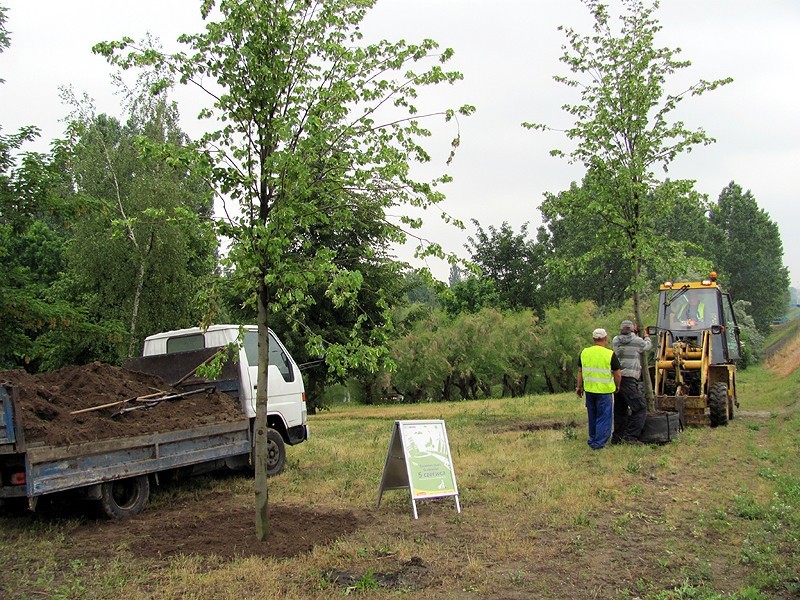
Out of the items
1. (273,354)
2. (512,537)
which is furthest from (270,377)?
(512,537)

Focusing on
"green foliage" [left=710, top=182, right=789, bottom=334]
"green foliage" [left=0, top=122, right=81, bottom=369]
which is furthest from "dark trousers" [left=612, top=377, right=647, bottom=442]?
"green foliage" [left=710, top=182, right=789, bottom=334]

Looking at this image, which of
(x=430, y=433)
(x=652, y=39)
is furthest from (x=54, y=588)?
(x=652, y=39)

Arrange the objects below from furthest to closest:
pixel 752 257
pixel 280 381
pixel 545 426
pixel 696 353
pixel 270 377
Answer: pixel 752 257, pixel 545 426, pixel 696 353, pixel 280 381, pixel 270 377

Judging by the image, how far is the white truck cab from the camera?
1054cm

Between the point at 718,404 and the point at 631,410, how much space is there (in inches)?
114

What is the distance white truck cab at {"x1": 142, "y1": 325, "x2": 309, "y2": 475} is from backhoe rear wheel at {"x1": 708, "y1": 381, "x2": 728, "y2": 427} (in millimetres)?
7634

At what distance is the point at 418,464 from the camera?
26.5ft

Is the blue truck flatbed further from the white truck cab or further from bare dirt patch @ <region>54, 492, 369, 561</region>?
the white truck cab

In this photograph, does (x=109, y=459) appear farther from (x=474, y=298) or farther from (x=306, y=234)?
(x=474, y=298)

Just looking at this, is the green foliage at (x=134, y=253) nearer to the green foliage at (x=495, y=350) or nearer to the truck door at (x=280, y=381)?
the truck door at (x=280, y=381)

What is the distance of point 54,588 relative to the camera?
5789mm

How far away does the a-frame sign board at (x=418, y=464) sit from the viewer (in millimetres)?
7961

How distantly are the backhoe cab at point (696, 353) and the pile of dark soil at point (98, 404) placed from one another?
27.8 ft

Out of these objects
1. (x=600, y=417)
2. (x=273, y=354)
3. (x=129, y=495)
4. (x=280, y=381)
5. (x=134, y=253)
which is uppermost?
(x=134, y=253)
